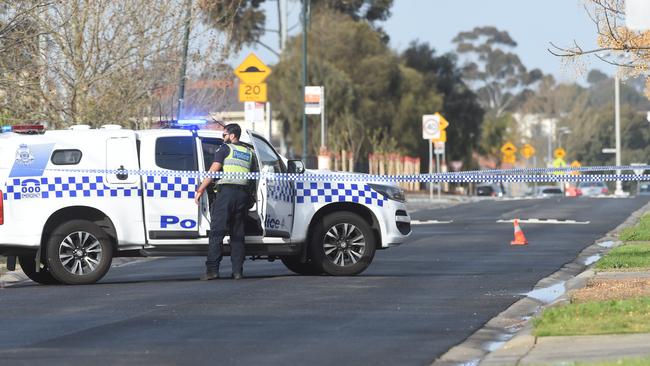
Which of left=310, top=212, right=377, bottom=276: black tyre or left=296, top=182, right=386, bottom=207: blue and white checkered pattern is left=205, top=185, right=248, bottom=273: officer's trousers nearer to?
left=296, top=182, right=386, bottom=207: blue and white checkered pattern

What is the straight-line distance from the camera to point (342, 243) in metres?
18.1

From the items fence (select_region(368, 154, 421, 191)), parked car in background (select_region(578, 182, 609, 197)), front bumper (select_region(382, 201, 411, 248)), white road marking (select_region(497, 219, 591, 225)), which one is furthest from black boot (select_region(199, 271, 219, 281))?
parked car in background (select_region(578, 182, 609, 197))

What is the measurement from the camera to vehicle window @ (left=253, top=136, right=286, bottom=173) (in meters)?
17.8

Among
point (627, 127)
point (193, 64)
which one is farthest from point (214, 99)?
point (627, 127)

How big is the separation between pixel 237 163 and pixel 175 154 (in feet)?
2.55

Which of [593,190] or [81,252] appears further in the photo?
[593,190]

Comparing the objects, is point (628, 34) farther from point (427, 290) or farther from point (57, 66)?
point (57, 66)

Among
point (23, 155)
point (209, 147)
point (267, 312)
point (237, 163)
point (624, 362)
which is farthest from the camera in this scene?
point (209, 147)

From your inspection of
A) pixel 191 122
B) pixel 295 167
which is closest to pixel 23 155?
pixel 191 122

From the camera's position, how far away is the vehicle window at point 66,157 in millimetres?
17219

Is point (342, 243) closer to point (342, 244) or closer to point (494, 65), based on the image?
point (342, 244)

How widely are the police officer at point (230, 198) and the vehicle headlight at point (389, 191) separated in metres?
1.79

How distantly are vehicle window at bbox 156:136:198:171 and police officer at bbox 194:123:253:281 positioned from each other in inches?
16.1

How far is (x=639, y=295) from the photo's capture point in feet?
45.8
